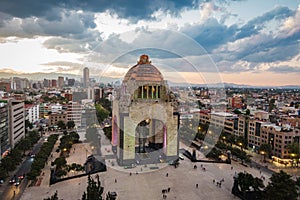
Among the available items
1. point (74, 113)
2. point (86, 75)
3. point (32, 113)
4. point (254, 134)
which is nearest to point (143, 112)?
point (86, 75)

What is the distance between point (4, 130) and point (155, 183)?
19143mm

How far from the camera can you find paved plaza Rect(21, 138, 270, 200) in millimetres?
18312

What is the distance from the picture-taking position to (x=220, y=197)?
59.0 feet

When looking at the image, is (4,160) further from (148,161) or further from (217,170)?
(217,170)

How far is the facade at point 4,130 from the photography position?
26047 millimetres

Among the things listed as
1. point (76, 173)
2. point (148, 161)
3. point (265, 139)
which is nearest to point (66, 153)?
point (76, 173)

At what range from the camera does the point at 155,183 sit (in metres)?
20.5

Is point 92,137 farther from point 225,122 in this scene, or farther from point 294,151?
point 294,151

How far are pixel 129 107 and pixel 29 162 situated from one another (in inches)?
537

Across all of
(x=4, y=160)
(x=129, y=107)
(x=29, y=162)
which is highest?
(x=129, y=107)

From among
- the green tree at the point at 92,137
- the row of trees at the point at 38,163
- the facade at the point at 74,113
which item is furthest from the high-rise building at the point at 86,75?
the facade at the point at 74,113

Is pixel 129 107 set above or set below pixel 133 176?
above

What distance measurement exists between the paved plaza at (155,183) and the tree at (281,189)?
156 inches

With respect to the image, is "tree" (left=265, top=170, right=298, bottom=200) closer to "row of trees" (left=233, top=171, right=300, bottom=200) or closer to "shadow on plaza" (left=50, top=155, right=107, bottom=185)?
"row of trees" (left=233, top=171, right=300, bottom=200)
